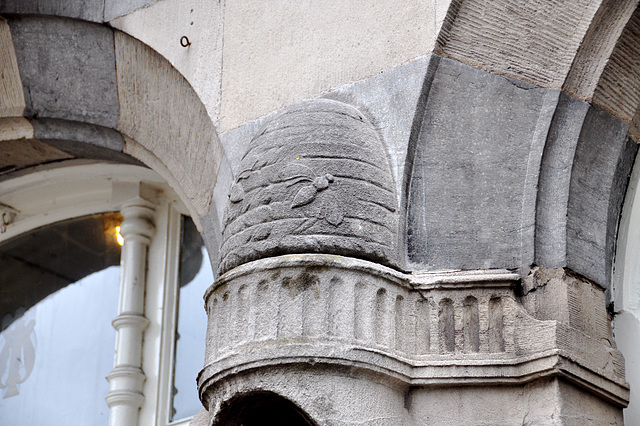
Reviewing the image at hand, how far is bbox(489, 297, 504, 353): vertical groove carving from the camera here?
7.40 ft

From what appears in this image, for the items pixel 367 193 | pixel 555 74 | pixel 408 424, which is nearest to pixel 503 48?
pixel 555 74

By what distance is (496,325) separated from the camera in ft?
7.47

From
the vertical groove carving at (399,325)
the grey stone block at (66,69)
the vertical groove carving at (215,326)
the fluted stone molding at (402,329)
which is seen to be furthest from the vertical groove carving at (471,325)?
the grey stone block at (66,69)

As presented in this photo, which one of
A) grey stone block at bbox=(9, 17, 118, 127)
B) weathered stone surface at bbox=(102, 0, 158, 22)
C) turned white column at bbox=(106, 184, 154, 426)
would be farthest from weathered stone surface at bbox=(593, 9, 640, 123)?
turned white column at bbox=(106, 184, 154, 426)

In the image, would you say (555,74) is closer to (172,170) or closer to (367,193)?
(367,193)

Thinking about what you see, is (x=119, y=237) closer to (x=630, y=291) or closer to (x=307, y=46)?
(x=307, y=46)

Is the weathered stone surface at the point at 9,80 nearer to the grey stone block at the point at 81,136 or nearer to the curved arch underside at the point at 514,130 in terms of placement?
the grey stone block at the point at 81,136

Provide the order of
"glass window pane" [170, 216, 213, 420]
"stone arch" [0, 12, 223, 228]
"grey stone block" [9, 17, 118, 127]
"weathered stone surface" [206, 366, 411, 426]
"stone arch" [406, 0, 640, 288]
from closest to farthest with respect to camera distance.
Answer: "weathered stone surface" [206, 366, 411, 426] < "stone arch" [406, 0, 640, 288] < "stone arch" [0, 12, 223, 228] < "grey stone block" [9, 17, 118, 127] < "glass window pane" [170, 216, 213, 420]

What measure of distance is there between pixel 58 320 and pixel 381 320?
2.20m

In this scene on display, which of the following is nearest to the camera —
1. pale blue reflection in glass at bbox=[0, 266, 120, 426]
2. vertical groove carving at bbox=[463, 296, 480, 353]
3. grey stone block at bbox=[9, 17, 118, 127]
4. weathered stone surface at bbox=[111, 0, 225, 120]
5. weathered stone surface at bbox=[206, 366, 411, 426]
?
weathered stone surface at bbox=[206, 366, 411, 426]

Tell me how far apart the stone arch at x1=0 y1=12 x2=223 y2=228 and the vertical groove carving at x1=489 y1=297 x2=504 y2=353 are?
3.83 feet

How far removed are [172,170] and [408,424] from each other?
135 cm

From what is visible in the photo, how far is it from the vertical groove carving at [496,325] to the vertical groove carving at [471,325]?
0.10 ft

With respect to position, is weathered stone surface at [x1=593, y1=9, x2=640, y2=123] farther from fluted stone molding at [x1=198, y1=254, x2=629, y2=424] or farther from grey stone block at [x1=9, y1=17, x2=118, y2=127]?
grey stone block at [x1=9, y1=17, x2=118, y2=127]
